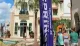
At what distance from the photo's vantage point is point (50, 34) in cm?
602

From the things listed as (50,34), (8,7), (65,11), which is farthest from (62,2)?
(50,34)

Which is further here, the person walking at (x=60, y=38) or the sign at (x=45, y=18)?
the person walking at (x=60, y=38)

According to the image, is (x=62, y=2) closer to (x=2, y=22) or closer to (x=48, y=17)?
(x=2, y=22)

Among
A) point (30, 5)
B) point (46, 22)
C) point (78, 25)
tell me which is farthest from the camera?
point (30, 5)

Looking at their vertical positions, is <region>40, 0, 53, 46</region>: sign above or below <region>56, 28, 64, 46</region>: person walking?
above

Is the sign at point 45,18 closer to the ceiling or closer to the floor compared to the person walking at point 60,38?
closer to the ceiling

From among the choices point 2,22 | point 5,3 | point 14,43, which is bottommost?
point 14,43

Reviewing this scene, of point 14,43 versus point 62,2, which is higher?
point 62,2

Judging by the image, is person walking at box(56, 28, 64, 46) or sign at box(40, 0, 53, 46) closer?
sign at box(40, 0, 53, 46)

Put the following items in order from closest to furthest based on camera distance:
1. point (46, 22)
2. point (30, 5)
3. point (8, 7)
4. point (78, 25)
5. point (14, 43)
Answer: point (46, 22), point (14, 43), point (8, 7), point (78, 25), point (30, 5)

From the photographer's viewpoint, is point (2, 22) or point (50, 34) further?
point (2, 22)

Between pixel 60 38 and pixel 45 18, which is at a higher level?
pixel 45 18

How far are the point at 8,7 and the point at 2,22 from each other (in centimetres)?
139

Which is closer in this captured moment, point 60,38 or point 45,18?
point 45,18
